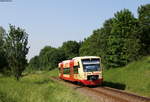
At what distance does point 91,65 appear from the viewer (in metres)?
27.5

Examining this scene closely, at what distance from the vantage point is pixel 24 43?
35469mm

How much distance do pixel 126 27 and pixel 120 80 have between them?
85.5ft

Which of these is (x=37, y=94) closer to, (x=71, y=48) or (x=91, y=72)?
(x=91, y=72)

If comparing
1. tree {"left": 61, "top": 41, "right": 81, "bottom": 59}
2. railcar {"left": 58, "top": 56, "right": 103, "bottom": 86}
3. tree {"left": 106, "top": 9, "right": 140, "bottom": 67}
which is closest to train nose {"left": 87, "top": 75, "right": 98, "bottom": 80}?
railcar {"left": 58, "top": 56, "right": 103, "bottom": 86}

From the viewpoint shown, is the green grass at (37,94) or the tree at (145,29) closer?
the green grass at (37,94)

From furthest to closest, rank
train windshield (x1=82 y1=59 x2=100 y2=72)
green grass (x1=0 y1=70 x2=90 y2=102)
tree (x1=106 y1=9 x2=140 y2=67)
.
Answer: tree (x1=106 y1=9 x2=140 y2=67)
train windshield (x1=82 y1=59 x2=100 y2=72)
green grass (x1=0 y1=70 x2=90 y2=102)

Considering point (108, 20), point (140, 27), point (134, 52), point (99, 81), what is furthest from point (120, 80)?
point (108, 20)

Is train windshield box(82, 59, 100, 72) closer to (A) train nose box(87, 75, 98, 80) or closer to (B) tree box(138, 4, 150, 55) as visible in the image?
(A) train nose box(87, 75, 98, 80)

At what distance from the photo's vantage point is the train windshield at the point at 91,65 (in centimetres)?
2728

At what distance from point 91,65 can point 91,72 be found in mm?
819

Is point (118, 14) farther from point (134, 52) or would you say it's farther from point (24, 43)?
point (24, 43)

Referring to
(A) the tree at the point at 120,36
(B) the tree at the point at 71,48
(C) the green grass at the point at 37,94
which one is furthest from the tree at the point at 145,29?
(B) the tree at the point at 71,48

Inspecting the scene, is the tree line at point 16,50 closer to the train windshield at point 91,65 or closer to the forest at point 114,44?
the forest at point 114,44

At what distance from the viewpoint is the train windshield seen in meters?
27.3
